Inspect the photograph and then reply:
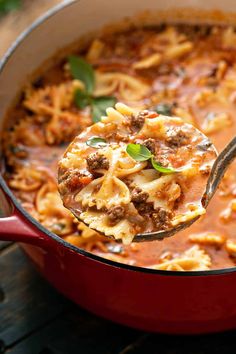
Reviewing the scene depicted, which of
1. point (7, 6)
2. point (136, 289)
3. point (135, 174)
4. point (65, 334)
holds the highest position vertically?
point (7, 6)

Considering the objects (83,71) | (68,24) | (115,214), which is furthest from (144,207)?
(68,24)

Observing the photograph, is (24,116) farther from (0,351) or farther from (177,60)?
(0,351)

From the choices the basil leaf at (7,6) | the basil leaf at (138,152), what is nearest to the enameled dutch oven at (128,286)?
the basil leaf at (138,152)

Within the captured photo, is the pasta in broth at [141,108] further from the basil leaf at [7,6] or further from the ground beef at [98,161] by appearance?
the basil leaf at [7,6]

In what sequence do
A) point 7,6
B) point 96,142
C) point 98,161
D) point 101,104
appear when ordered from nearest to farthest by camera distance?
1. point 98,161
2. point 96,142
3. point 101,104
4. point 7,6

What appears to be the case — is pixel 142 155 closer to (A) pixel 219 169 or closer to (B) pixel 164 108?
(A) pixel 219 169

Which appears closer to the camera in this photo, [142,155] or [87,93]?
[142,155]
